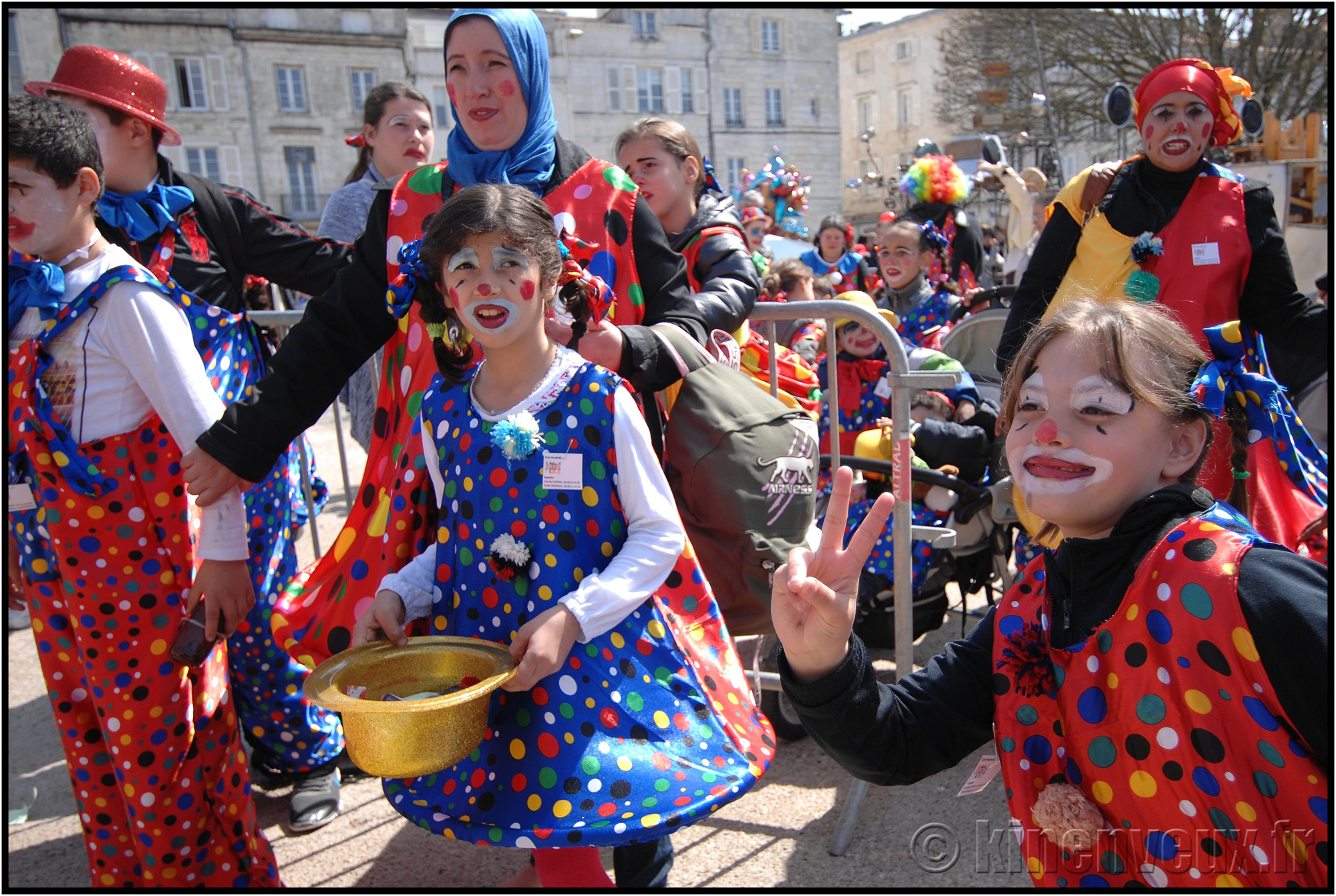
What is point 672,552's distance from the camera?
195 centimetres

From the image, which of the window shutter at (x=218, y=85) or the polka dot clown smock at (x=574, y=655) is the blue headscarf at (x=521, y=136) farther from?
the window shutter at (x=218, y=85)

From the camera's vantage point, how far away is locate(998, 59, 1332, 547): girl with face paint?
316 centimetres

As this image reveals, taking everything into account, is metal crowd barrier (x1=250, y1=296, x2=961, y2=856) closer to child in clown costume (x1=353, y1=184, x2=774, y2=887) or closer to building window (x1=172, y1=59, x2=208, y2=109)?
child in clown costume (x1=353, y1=184, x2=774, y2=887)

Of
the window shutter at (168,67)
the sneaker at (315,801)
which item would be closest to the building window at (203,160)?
the window shutter at (168,67)

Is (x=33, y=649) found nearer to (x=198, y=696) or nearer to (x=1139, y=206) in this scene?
(x=198, y=696)

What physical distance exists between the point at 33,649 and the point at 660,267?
4.38m

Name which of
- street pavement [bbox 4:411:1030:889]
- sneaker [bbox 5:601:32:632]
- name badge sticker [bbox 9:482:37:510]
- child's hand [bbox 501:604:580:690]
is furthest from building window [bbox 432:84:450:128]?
child's hand [bbox 501:604:580:690]

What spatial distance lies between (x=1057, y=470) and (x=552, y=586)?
1.01m

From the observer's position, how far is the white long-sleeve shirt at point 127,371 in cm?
230

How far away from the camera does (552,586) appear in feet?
6.45

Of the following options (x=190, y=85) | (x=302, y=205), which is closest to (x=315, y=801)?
(x=302, y=205)

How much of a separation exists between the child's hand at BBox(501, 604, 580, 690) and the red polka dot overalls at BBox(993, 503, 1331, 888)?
0.81 m

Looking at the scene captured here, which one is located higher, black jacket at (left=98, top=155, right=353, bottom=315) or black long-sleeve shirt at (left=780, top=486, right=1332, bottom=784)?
black jacket at (left=98, top=155, right=353, bottom=315)

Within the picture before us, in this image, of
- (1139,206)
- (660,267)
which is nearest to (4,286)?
(660,267)
